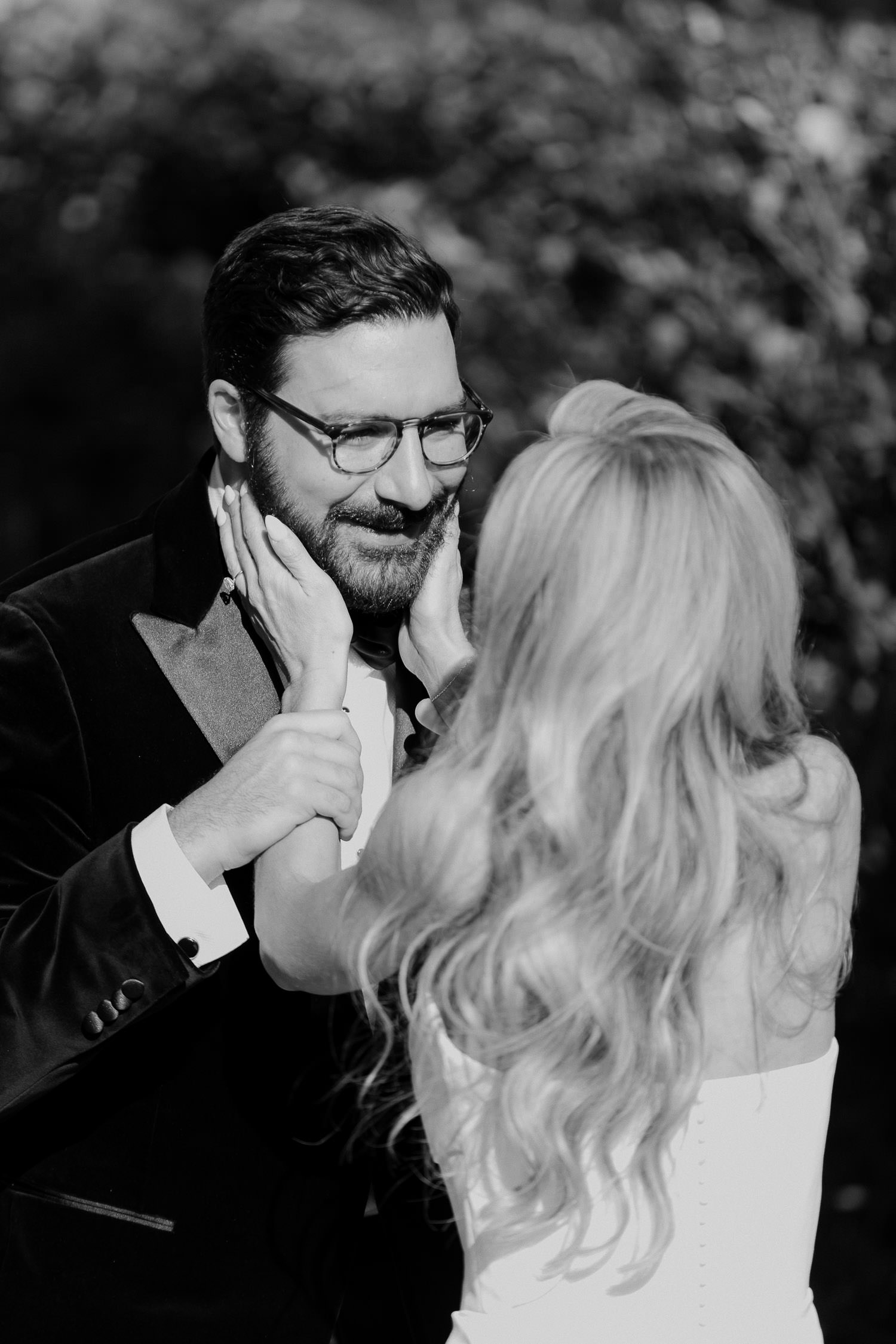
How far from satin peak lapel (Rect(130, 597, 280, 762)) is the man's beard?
7.3 inches

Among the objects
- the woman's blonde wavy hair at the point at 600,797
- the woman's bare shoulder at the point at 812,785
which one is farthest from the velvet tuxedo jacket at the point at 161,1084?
the woman's bare shoulder at the point at 812,785

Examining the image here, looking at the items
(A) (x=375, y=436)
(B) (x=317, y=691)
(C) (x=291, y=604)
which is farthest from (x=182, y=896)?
(A) (x=375, y=436)

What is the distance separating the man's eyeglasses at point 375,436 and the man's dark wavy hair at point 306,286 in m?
0.08

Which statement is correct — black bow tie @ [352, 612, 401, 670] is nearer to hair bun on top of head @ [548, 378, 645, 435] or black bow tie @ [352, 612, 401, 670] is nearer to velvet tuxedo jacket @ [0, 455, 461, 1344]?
velvet tuxedo jacket @ [0, 455, 461, 1344]

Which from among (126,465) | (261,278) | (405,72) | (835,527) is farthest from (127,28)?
(261,278)

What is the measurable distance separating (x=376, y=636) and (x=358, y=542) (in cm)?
17

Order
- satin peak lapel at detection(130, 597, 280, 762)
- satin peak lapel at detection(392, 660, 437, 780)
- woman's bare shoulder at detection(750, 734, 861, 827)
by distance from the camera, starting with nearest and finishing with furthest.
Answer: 1. woman's bare shoulder at detection(750, 734, 861, 827)
2. satin peak lapel at detection(130, 597, 280, 762)
3. satin peak lapel at detection(392, 660, 437, 780)

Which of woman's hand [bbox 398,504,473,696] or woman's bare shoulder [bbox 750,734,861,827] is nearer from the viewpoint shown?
woman's bare shoulder [bbox 750,734,861,827]

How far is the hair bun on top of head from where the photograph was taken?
184 centimetres

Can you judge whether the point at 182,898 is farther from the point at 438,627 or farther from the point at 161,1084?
the point at 438,627

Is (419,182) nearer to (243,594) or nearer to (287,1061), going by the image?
(243,594)

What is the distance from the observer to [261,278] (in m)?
2.38

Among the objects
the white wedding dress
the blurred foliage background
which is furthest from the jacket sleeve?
the blurred foliage background

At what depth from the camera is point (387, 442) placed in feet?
7.71
